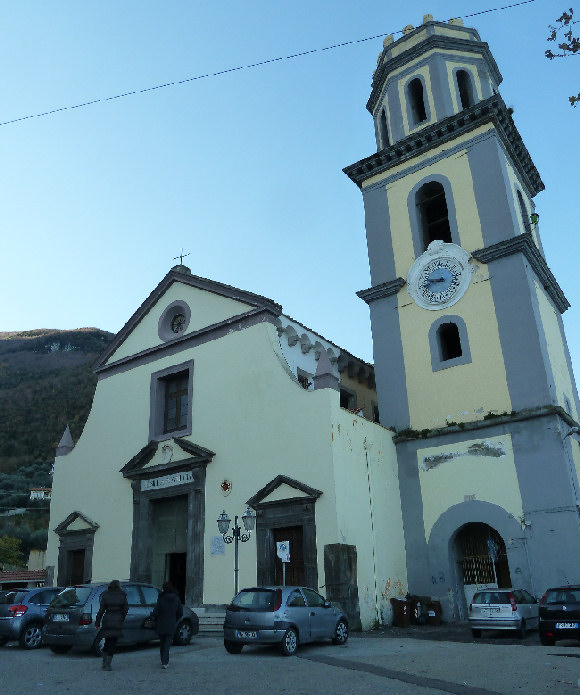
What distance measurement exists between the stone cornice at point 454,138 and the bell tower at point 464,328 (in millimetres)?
52

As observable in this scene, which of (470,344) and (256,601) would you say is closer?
(256,601)

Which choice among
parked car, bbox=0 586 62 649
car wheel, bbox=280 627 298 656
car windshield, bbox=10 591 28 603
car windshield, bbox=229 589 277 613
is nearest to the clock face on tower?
car windshield, bbox=229 589 277 613

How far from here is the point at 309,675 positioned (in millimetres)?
9148

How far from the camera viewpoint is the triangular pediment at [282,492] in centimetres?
1678

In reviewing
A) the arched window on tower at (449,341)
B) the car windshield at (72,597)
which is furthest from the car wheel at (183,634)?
the arched window on tower at (449,341)

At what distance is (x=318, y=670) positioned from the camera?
9625 mm

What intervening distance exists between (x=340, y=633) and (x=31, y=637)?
689cm

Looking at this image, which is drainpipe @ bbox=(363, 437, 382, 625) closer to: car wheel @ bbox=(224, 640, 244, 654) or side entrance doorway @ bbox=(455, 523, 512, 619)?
side entrance doorway @ bbox=(455, 523, 512, 619)

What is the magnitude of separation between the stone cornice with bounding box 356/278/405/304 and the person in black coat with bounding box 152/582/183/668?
1411 cm

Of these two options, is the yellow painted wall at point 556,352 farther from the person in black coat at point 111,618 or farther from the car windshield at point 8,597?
the car windshield at point 8,597

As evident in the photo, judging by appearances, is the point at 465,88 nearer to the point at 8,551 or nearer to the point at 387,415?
the point at 387,415

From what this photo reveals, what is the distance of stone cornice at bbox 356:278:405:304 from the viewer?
21891 mm

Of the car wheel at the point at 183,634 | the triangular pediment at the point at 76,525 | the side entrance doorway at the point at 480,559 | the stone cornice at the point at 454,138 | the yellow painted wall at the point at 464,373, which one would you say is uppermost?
the stone cornice at the point at 454,138

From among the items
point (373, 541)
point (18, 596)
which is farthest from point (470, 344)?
point (18, 596)
